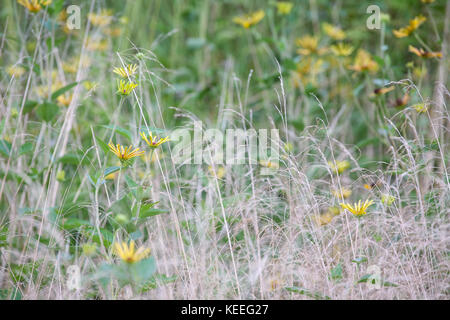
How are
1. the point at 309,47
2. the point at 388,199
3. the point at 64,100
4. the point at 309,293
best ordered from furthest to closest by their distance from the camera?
the point at 309,47
the point at 64,100
the point at 388,199
the point at 309,293

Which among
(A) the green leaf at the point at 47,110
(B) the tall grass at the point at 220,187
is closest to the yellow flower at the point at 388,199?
(B) the tall grass at the point at 220,187

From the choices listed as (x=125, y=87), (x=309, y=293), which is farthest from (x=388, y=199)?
(x=125, y=87)

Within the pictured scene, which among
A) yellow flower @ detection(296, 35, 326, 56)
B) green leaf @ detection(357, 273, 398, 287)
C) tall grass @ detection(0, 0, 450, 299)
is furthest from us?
yellow flower @ detection(296, 35, 326, 56)

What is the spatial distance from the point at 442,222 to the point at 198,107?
1500mm

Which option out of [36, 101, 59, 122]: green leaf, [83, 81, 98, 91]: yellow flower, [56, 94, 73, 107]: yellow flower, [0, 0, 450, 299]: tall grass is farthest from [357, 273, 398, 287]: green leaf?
[56, 94, 73, 107]: yellow flower

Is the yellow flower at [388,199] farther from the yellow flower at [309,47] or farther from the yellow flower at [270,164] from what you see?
the yellow flower at [309,47]

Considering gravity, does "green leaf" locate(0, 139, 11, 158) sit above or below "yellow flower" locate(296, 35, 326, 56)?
below

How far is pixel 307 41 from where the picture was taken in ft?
8.39

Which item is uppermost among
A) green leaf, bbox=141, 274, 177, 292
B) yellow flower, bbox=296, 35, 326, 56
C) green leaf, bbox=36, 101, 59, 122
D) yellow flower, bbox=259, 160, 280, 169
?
yellow flower, bbox=296, 35, 326, 56

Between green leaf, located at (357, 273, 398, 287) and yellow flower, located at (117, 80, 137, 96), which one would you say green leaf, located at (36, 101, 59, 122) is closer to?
yellow flower, located at (117, 80, 137, 96)

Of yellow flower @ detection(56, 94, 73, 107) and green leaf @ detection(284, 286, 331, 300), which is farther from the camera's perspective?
yellow flower @ detection(56, 94, 73, 107)

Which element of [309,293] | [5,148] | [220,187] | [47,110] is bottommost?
[309,293]

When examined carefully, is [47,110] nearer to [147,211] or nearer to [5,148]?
[5,148]

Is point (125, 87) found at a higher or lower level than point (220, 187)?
higher
